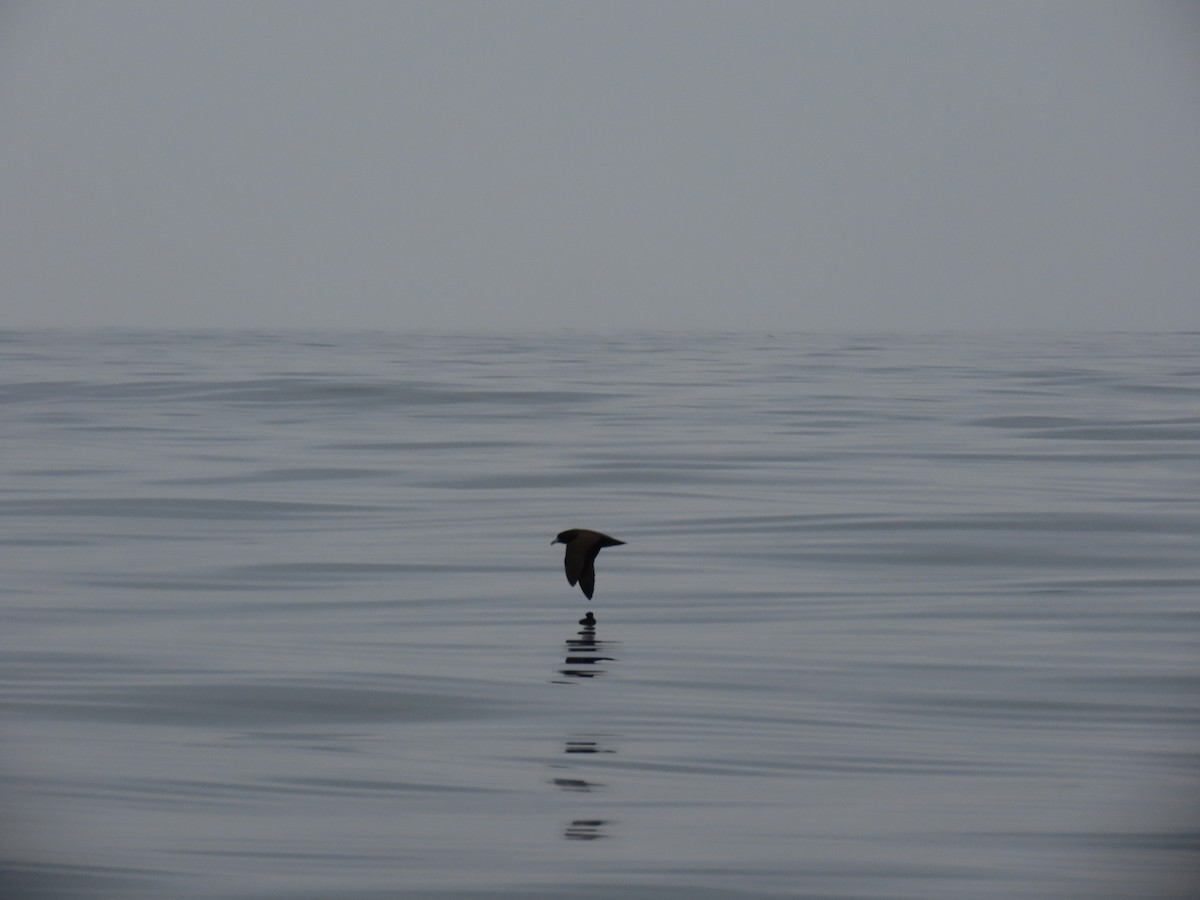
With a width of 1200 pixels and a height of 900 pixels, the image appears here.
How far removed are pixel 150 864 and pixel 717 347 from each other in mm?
58251

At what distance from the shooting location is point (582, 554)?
8.93m

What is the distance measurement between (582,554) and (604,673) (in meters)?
0.60

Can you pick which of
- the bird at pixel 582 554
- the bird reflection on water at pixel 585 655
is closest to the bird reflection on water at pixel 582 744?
the bird reflection on water at pixel 585 655

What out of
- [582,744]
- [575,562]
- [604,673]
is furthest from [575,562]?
[582,744]

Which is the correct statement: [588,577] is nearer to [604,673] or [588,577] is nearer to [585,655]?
[604,673]

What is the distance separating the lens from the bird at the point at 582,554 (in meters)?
8.82

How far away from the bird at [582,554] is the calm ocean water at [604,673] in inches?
18.5

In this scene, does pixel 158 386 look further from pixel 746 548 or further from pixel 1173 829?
pixel 1173 829

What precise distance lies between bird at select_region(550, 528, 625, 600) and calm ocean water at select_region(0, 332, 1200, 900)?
469 millimetres

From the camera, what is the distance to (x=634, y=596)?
36.2ft

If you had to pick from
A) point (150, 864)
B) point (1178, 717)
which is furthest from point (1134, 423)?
point (150, 864)

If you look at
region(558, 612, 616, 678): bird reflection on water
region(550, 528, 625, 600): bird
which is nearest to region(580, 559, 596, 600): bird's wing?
region(550, 528, 625, 600): bird

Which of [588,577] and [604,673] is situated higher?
[588,577]

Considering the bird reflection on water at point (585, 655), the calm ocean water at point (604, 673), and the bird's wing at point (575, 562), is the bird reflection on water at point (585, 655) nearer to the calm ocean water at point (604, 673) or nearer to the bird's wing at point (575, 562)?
the calm ocean water at point (604, 673)
